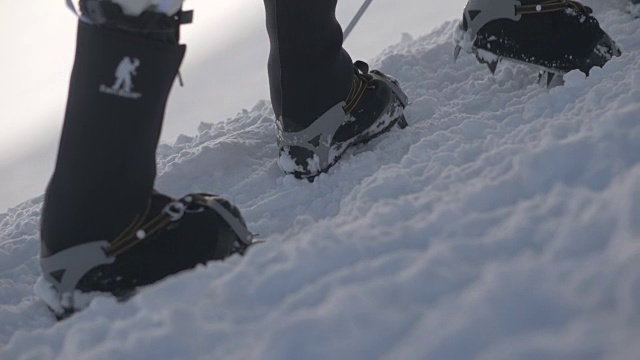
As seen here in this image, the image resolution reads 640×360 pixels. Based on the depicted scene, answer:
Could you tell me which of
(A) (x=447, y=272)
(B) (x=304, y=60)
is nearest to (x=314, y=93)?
(B) (x=304, y=60)

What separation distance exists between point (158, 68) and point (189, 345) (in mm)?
492

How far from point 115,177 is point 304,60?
0.67 m

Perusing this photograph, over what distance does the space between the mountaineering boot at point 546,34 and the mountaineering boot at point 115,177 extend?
95 cm

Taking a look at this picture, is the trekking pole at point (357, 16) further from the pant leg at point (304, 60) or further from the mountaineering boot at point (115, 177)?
the mountaineering boot at point (115, 177)

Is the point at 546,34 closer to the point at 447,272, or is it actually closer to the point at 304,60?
the point at 304,60

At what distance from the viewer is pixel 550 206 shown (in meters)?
0.90

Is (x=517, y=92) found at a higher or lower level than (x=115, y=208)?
lower

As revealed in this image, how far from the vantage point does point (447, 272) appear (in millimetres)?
800

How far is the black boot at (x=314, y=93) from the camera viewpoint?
1573 millimetres

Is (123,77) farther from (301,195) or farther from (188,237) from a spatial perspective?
(301,195)

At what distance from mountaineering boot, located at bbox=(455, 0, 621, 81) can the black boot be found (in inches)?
13.7

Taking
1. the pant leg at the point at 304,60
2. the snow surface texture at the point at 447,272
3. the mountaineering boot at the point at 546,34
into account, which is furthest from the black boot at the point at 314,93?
the mountaineering boot at the point at 546,34

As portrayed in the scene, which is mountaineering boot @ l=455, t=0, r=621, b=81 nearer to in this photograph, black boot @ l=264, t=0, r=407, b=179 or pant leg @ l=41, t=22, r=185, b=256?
black boot @ l=264, t=0, r=407, b=179

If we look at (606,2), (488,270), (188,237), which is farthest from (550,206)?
(606,2)
